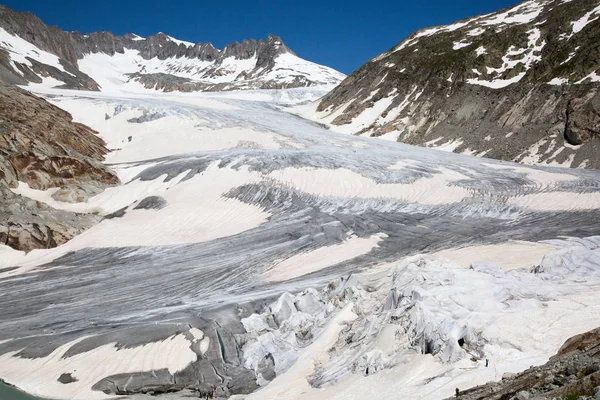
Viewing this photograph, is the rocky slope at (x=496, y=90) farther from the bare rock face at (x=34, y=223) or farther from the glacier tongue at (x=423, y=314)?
the bare rock face at (x=34, y=223)

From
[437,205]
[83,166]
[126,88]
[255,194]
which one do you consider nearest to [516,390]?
[437,205]

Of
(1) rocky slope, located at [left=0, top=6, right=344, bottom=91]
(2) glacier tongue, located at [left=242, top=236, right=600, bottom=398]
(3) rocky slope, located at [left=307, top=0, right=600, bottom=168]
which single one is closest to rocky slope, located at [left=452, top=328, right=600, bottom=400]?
(2) glacier tongue, located at [left=242, top=236, right=600, bottom=398]

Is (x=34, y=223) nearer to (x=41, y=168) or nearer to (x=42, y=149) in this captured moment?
(x=41, y=168)

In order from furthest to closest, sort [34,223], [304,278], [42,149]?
[42,149] < [34,223] < [304,278]

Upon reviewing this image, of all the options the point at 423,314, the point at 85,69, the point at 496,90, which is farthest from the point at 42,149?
the point at 85,69

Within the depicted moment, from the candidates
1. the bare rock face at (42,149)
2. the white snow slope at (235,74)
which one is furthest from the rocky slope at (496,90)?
the white snow slope at (235,74)

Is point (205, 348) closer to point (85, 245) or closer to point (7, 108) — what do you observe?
point (85, 245)
